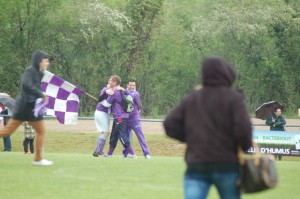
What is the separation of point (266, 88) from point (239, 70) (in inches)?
89.1

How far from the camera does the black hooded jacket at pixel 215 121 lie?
23.5 ft

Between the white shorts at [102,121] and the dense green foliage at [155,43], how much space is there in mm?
24768

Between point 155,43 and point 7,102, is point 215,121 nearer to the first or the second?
point 7,102

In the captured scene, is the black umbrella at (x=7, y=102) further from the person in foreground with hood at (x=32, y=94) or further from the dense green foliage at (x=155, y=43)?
the dense green foliage at (x=155, y=43)

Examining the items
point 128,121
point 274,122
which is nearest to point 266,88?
point 274,122

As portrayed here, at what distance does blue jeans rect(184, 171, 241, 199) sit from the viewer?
7.17 meters

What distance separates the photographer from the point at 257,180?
7.25 metres

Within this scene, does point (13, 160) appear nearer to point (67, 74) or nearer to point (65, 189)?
point (65, 189)

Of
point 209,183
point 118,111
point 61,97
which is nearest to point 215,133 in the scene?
point 209,183

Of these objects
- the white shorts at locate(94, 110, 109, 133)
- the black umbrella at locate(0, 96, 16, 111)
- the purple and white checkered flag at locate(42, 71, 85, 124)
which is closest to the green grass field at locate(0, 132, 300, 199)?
the white shorts at locate(94, 110, 109, 133)

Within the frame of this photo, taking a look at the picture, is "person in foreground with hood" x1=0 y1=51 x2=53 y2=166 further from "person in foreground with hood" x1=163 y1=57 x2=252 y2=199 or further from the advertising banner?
the advertising banner

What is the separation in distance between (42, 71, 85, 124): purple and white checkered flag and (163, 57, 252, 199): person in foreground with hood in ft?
45.2

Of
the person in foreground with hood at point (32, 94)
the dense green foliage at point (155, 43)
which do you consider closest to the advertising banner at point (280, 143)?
the person in foreground with hood at point (32, 94)

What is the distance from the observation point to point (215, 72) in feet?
23.8
